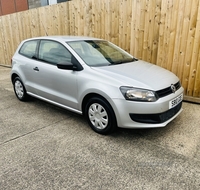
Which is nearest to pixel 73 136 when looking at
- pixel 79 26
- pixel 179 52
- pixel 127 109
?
pixel 127 109

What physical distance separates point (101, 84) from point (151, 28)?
2.54 metres

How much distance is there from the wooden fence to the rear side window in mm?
2094

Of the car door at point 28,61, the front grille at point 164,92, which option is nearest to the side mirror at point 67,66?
the car door at point 28,61

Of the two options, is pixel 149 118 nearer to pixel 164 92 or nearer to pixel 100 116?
pixel 164 92

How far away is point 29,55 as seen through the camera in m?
4.25

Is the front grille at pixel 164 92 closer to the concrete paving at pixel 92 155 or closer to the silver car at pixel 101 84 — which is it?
the silver car at pixel 101 84

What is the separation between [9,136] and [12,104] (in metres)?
1.64

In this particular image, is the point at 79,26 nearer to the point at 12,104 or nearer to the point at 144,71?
the point at 12,104

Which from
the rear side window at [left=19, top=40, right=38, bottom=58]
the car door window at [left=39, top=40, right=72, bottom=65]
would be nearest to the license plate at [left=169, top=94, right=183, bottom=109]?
the car door window at [left=39, top=40, right=72, bottom=65]

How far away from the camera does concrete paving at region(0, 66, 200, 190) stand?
2.14 metres

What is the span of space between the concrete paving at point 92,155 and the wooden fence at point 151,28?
1281mm

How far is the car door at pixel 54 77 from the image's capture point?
3367 mm

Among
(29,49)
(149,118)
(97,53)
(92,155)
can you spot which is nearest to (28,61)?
(29,49)

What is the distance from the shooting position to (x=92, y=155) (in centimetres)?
262
